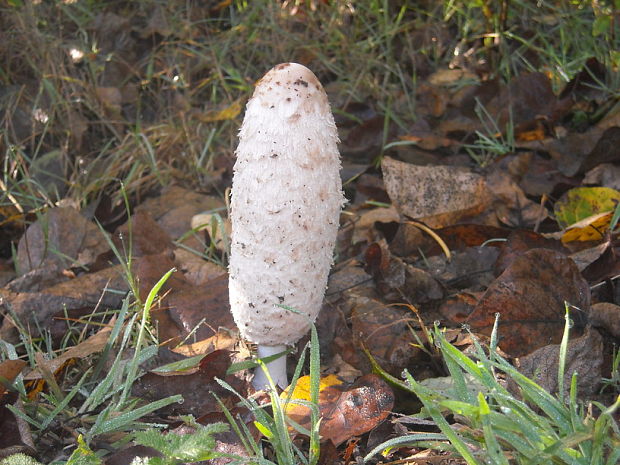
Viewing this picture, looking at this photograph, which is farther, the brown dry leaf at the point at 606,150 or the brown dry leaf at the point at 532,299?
the brown dry leaf at the point at 606,150

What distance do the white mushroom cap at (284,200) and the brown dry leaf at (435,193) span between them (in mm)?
772

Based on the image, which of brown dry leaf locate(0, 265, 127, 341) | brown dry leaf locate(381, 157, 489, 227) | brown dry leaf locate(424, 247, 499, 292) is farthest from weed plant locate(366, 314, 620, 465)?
brown dry leaf locate(0, 265, 127, 341)

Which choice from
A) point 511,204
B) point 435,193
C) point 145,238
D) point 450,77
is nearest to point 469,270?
point 435,193

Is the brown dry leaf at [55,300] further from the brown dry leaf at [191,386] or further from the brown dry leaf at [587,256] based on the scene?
the brown dry leaf at [587,256]

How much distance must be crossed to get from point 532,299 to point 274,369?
2.40ft

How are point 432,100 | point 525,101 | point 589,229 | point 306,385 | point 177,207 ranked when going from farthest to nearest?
point 432,100 → point 525,101 → point 177,207 → point 589,229 → point 306,385

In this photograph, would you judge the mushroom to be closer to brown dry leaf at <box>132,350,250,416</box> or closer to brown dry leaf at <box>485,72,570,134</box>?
brown dry leaf at <box>132,350,250,416</box>

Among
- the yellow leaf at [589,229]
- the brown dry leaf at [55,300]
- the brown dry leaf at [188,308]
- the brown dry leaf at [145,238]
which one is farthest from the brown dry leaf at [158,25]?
the yellow leaf at [589,229]

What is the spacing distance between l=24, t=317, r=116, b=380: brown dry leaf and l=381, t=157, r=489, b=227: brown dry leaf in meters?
1.10

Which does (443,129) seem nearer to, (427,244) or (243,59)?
(427,244)

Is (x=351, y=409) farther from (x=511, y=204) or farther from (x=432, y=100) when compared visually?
(x=432, y=100)

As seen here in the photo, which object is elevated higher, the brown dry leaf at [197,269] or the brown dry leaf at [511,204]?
the brown dry leaf at [511,204]

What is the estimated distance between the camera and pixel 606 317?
1851 millimetres

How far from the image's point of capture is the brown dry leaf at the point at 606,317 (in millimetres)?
1830
